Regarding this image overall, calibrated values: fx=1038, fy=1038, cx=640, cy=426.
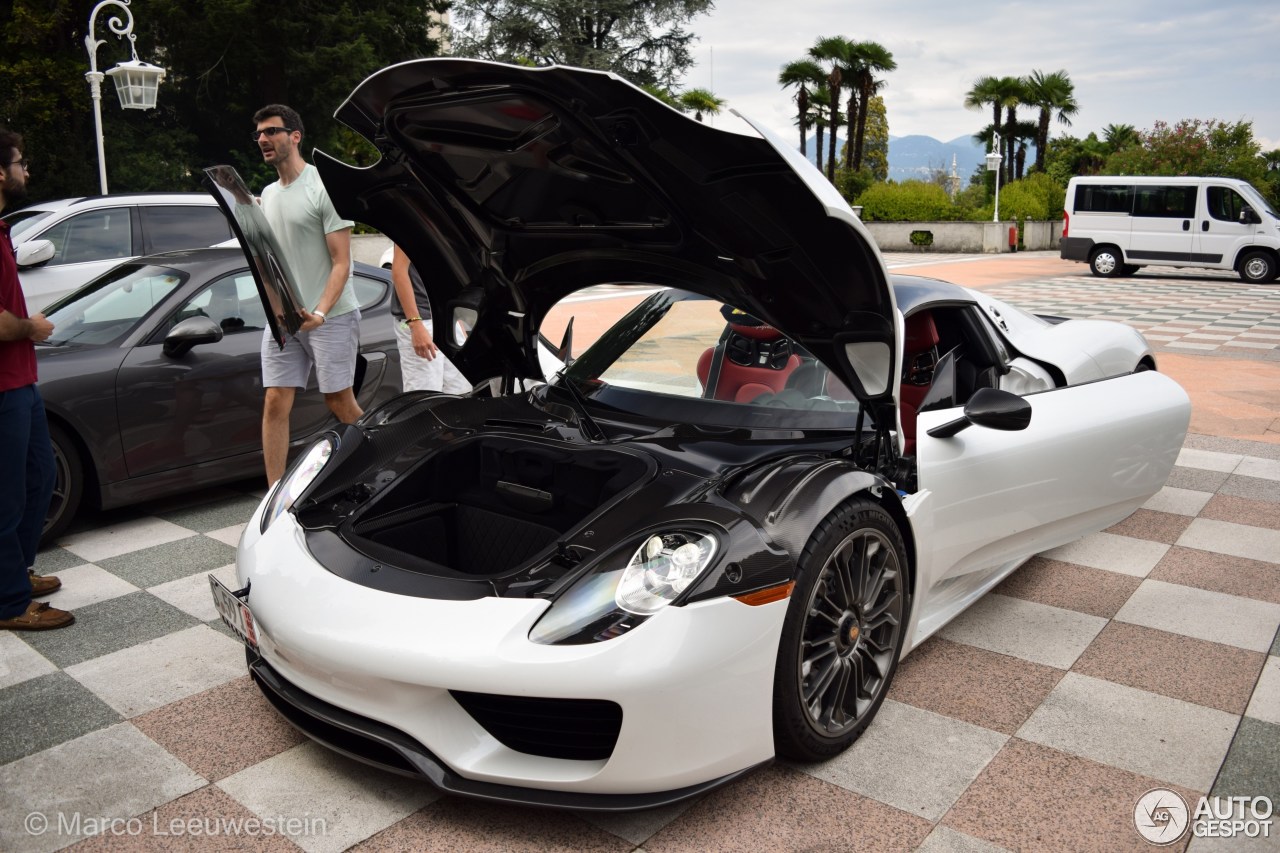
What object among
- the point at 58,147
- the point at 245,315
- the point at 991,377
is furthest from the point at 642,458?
the point at 58,147

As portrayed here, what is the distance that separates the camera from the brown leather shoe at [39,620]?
3.40 m

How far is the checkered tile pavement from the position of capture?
231 cm

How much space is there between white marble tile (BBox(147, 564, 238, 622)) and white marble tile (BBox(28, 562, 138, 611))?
0.41ft

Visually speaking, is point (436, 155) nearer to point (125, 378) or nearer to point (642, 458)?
point (642, 458)

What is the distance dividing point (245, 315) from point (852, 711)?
3.75 meters

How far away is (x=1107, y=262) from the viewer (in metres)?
20.4

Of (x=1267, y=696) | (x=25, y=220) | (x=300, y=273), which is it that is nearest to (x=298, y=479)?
(x=300, y=273)

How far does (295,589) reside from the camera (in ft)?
8.24

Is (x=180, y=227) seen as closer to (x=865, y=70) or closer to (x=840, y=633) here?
(x=840, y=633)

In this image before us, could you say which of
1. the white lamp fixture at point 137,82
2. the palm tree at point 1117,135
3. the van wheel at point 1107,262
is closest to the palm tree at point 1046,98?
the palm tree at point 1117,135

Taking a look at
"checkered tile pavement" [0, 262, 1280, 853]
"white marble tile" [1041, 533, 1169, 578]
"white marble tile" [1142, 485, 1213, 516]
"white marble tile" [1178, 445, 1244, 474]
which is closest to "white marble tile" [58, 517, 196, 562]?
"checkered tile pavement" [0, 262, 1280, 853]

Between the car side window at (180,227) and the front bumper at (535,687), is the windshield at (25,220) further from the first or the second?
the front bumper at (535,687)

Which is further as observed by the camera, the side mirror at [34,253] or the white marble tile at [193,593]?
the side mirror at [34,253]

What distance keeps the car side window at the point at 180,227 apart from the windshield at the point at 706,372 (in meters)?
5.66
